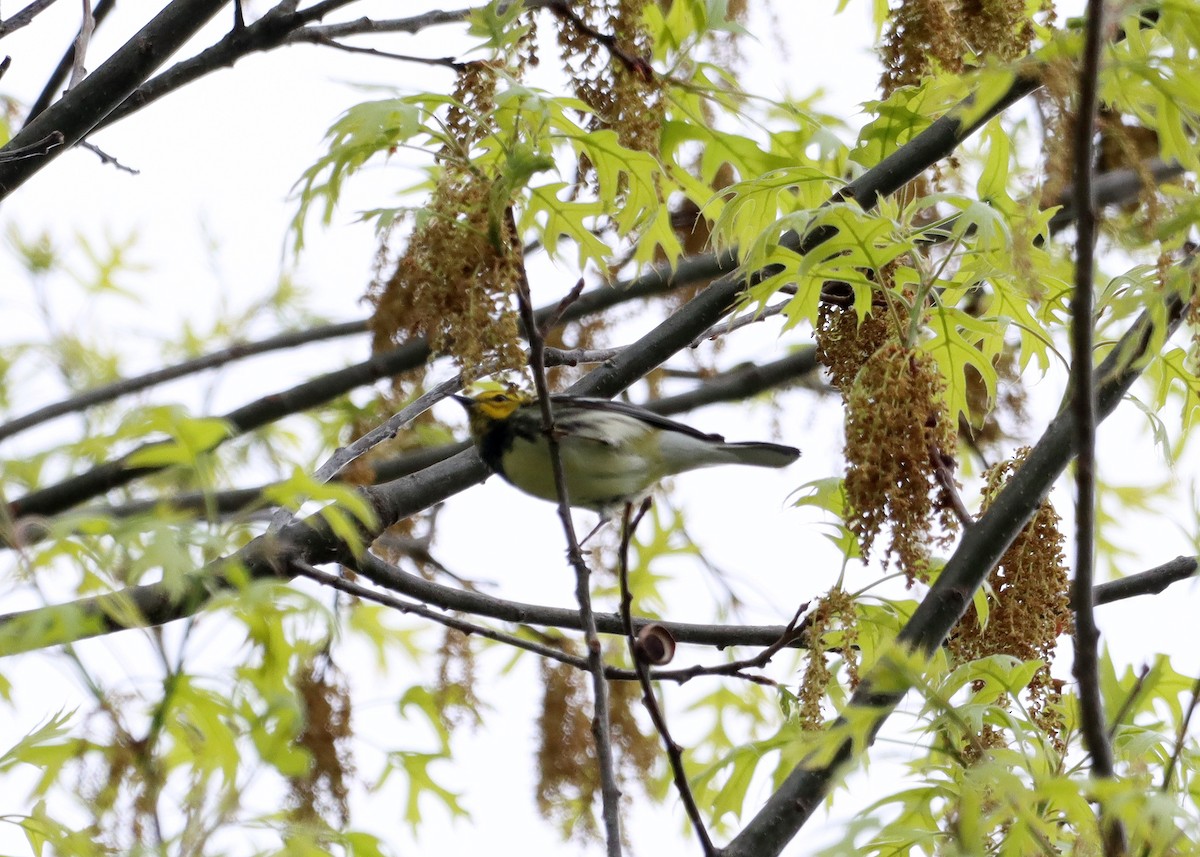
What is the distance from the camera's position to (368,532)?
10.9ft

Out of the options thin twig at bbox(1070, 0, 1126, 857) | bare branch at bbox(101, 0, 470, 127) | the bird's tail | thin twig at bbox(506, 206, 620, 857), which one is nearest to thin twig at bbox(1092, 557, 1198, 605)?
the bird's tail

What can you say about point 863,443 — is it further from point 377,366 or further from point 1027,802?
point 377,366

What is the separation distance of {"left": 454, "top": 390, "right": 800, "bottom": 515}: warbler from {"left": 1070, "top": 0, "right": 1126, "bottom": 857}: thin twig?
2.26 m

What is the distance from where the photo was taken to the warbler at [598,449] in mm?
4293

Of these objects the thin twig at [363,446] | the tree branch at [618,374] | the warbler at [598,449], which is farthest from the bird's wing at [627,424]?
the thin twig at [363,446]

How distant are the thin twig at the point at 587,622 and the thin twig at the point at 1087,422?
811 mm

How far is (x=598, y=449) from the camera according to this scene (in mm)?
4465

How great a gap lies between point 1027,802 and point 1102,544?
12.2ft

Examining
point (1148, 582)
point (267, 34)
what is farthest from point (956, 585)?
point (267, 34)

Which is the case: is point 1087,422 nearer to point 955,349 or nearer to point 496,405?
point 955,349

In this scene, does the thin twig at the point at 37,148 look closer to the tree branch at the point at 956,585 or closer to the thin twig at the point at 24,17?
the thin twig at the point at 24,17

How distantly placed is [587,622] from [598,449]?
2.09 meters

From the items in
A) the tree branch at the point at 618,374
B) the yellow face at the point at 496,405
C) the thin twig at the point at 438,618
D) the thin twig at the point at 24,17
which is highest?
the thin twig at the point at 24,17

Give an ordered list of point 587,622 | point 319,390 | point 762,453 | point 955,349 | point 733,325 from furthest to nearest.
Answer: point 319,390
point 762,453
point 733,325
point 955,349
point 587,622
